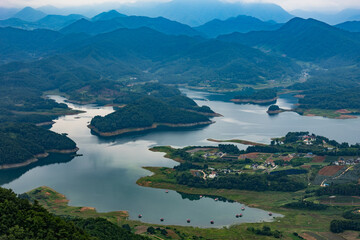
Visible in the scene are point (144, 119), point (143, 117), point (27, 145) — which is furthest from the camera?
point (143, 117)

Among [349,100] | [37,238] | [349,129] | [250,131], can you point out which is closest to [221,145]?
[250,131]

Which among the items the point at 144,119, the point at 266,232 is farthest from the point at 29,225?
the point at 144,119

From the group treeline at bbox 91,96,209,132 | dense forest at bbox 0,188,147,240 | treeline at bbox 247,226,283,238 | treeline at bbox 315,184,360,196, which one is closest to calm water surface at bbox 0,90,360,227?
treeline at bbox 247,226,283,238

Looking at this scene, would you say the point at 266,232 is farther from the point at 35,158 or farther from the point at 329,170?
the point at 35,158

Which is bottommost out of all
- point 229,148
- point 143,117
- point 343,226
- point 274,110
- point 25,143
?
point 343,226

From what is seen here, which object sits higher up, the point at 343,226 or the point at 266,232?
the point at 343,226

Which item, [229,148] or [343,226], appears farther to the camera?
[229,148]
